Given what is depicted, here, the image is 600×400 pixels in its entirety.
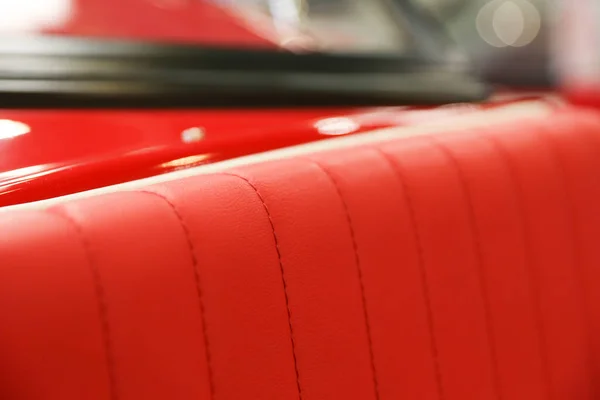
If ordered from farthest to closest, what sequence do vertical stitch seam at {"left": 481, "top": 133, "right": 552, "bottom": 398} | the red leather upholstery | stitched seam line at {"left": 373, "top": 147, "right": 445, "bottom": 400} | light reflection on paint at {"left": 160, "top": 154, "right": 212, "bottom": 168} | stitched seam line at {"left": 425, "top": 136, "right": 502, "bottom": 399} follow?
vertical stitch seam at {"left": 481, "top": 133, "right": 552, "bottom": 398}, stitched seam line at {"left": 425, "top": 136, "right": 502, "bottom": 399}, stitched seam line at {"left": 373, "top": 147, "right": 445, "bottom": 400}, light reflection on paint at {"left": 160, "top": 154, "right": 212, "bottom": 168}, the red leather upholstery

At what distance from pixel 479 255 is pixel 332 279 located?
0.43 m

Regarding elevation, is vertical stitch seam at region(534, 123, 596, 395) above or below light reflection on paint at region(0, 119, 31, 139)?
below

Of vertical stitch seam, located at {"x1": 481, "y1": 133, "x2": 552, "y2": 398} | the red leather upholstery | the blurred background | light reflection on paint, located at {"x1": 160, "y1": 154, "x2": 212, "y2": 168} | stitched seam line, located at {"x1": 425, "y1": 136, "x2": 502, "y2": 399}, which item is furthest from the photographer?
the blurred background

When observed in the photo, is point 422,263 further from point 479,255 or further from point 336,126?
point 336,126

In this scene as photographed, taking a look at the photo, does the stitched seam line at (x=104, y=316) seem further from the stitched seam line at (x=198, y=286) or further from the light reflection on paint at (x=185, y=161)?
the light reflection on paint at (x=185, y=161)

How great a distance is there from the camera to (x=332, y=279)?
1134 millimetres

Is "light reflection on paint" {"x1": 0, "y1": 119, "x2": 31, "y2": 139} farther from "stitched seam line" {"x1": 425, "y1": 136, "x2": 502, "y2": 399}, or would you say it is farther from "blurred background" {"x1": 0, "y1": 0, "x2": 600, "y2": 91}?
"stitched seam line" {"x1": 425, "y1": 136, "x2": 502, "y2": 399}

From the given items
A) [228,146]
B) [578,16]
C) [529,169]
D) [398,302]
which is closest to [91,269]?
[228,146]

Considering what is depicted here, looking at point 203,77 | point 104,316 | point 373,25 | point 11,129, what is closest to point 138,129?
point 11,129

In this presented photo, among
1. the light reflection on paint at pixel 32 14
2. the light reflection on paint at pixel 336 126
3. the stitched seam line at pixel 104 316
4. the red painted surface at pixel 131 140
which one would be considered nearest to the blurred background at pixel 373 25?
the light reflection on paint at pixel 32 14

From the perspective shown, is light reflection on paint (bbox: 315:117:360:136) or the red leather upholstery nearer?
the red leather upholstery

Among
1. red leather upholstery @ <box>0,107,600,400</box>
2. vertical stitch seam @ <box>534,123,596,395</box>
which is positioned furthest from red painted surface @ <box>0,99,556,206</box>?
vertical stitch seam @ <box>534,123,596,395</box>

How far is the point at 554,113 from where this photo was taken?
1.90 m

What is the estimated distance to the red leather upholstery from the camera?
32.5 inches
